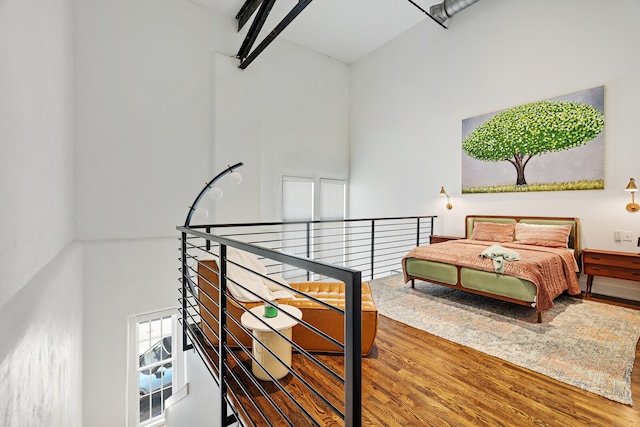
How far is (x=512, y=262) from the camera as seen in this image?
287 cm

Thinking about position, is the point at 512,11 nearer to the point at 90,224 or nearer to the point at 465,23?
the point at 465,23

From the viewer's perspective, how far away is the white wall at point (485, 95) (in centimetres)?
345

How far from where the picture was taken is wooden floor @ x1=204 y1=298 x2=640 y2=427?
1.51m

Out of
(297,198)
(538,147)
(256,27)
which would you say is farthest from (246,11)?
(538,147)

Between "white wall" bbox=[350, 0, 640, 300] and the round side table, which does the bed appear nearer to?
"white wall" bbox=[350, 0, 640, 300]

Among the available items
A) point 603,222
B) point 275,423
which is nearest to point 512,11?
point 603,222

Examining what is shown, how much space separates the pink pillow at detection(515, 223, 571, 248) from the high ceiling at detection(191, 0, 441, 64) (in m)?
3.99

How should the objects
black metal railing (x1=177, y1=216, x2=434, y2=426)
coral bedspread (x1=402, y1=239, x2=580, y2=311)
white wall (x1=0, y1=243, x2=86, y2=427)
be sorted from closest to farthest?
black metal railing (x1=177, y1=216, x2=434, y2=426)
white wall (x1=0, y1=243, x2=86, y2=427)
coral bedspread (x1=402, y1=239, x2=580, y2=311)

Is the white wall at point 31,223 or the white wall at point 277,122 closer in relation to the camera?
the white wall at point 31,223

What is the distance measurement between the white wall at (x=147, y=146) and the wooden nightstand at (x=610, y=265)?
4735mm

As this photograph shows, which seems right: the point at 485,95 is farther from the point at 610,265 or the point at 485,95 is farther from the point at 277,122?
the point at 277,122

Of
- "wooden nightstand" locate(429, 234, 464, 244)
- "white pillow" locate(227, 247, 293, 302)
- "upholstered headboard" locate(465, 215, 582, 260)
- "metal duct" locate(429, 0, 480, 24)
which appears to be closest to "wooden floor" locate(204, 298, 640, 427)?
"white pillow" locate(227, 247, 293, 302)

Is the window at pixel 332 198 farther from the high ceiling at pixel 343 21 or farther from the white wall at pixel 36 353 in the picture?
the white wall at pixel 36 353

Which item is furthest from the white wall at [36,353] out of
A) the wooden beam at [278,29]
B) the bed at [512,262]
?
the wooden beam at [278,29]
